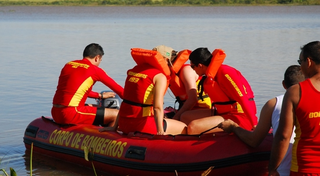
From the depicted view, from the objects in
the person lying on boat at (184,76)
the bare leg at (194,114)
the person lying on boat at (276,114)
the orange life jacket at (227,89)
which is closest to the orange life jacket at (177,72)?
the person lying on boat at (184,76)

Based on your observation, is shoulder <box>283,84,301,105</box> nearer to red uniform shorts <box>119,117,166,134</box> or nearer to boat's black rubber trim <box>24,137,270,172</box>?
boat's black rubber trim <box>24,137,270,172</box>

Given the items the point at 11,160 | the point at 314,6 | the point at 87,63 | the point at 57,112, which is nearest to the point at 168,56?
the point at 87,63

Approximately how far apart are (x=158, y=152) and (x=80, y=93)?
1.59 meters

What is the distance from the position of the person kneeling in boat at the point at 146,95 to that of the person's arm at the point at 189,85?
2.07ft

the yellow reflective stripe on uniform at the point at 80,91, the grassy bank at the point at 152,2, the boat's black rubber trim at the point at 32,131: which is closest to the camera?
the yellow reflective stripe on uniform at the point at 80,91

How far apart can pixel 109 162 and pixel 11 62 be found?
9.65 m

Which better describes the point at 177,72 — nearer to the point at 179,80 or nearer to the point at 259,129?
the point at 179,80

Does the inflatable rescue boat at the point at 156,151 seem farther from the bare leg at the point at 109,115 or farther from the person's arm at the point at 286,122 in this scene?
the person's arm at the point at 286,122

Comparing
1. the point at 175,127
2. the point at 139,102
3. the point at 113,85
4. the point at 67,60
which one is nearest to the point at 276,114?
the point at 139,102

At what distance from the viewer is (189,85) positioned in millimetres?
6320

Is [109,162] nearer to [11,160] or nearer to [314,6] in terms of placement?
[11,160]

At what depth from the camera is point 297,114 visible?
3.51 metres

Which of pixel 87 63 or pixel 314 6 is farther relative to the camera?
pixel 314 6

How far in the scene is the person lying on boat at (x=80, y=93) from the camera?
Answer: 638 centimetres
